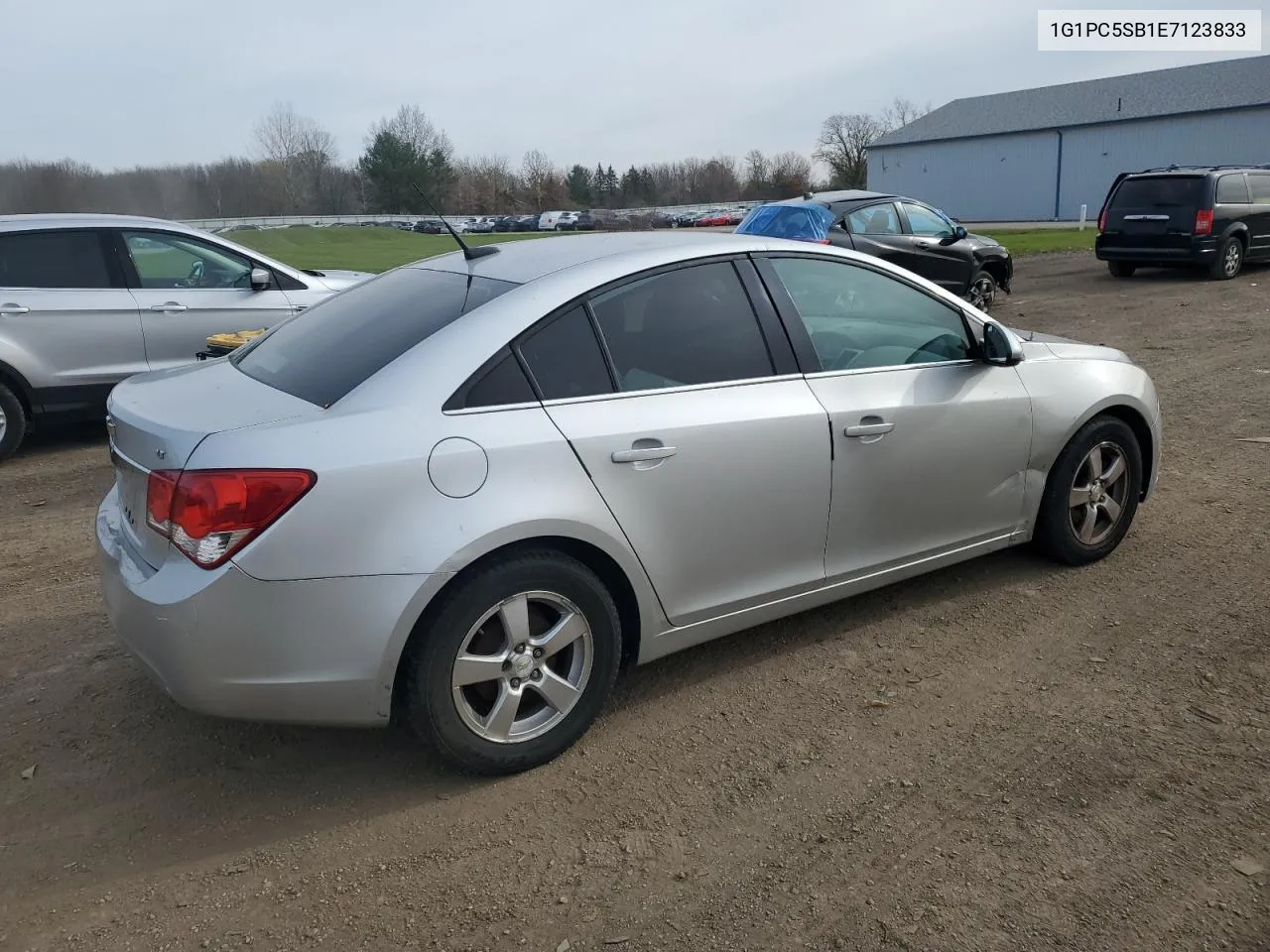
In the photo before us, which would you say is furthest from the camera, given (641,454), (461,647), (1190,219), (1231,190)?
(1231,190)

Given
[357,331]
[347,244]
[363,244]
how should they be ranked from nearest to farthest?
[357,331] → [347,244] → [363,244]

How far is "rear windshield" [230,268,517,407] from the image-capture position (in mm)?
3266

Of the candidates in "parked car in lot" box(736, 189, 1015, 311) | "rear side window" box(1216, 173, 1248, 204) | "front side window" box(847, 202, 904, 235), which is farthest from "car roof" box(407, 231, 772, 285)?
"rear side window" box(1216, 173, 1248, 204)

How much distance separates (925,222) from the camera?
13.6 meters

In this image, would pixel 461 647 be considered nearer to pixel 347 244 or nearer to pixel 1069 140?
pixel 347 244

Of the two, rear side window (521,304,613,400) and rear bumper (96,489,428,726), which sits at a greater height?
A: rear side window (521,304,613,400)

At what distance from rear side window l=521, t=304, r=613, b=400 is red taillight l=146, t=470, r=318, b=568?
2.69ft

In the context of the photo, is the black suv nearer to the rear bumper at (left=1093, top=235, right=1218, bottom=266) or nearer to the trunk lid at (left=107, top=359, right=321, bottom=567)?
the rear bumper at (left=1093, top=235, right=1218, bottom=266)

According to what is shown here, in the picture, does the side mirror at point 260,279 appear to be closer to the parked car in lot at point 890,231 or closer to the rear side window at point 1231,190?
the parked car in lot at point 890,231

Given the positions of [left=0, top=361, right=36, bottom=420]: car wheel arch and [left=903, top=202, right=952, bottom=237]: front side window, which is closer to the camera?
[left=0, top=361, right=36, bottom=420]: car wheel arch

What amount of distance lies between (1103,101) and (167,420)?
61804 mm

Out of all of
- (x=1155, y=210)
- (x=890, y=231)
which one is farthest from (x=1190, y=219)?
(x=890, y=231)

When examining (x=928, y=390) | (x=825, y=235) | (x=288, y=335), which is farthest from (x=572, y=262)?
(x=825, y=235)

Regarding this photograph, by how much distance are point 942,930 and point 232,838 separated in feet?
6.55
